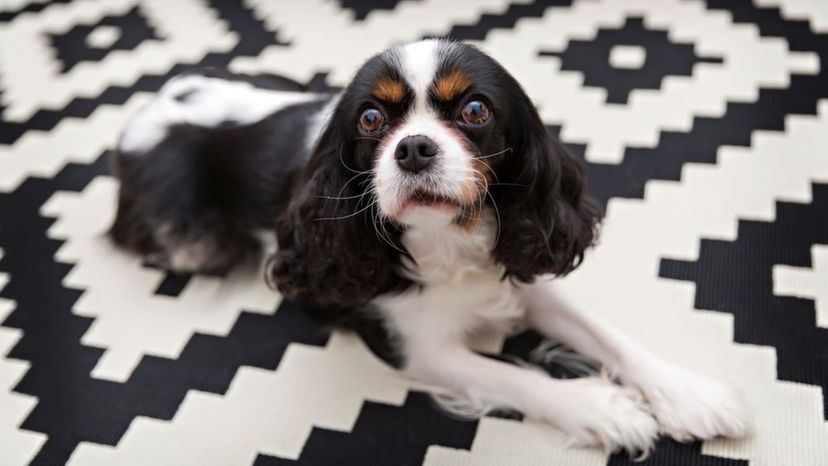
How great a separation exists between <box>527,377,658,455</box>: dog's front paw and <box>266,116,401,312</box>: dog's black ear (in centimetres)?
46

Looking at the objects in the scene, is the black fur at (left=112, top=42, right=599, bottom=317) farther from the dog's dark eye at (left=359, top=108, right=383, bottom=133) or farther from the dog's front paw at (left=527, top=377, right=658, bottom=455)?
the dog's front paw at (left=527, top=377, right=658, bottom=455)

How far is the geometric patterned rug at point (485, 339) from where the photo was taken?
1.85m

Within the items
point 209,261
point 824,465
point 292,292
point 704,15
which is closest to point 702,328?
point 824,465

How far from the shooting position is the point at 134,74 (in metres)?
3.35

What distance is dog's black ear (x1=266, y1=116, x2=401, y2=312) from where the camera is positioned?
5.66 feet

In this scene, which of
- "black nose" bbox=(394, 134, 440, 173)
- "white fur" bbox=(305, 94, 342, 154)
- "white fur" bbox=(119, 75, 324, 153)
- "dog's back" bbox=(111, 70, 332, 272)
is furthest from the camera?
"white fur" bbox=(119, 75, 324, 153)

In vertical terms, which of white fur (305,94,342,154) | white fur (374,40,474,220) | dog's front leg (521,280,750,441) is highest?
white fur (374,40,474,220)

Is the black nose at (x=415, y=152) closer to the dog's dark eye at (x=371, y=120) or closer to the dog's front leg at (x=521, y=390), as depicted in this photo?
the dog's dark eye at (x=371, y=120)

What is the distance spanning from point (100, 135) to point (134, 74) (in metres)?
0.46

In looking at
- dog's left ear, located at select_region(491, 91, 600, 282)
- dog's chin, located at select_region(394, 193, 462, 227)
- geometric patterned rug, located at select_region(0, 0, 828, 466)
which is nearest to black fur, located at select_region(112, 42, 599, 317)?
dog's left ear, located at select_region(491, 91, 600, 282)

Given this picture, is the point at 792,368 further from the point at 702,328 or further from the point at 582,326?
the point at 582,326

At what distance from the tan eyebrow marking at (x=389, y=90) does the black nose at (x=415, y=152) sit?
10 cm

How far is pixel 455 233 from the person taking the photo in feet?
5.73

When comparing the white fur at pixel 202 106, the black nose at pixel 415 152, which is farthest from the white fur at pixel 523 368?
the white fur at pixel 202 106
